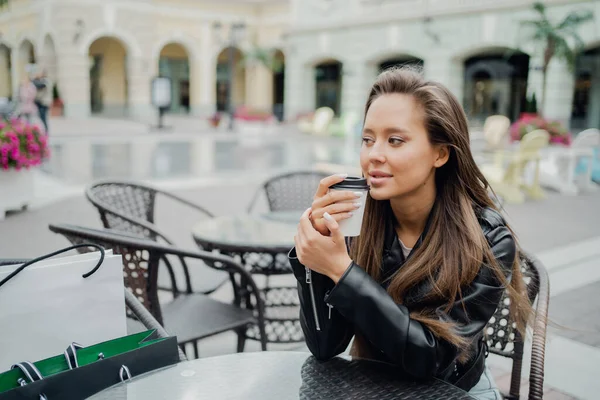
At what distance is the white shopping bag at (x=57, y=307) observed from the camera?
1299mm

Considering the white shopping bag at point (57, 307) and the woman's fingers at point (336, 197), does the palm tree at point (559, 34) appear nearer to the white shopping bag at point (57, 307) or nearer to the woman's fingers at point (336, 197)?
the woman's fingers at point (336, 197)

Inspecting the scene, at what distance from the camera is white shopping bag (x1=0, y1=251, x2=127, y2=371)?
1.30 m

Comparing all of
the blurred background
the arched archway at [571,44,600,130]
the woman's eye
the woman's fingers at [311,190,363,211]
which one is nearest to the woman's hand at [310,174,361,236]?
the woman's fingers at [311,190,363,211]

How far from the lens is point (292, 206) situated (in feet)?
14.3

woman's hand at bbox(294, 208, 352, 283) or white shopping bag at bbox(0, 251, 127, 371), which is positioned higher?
woman's hand at bbox(294, 208, 352, 283)

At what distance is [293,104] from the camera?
29.1 m

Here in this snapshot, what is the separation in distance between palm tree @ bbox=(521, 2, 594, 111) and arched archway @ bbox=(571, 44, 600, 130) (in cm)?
323

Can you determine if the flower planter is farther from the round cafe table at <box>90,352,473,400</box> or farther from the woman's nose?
the woman's nose

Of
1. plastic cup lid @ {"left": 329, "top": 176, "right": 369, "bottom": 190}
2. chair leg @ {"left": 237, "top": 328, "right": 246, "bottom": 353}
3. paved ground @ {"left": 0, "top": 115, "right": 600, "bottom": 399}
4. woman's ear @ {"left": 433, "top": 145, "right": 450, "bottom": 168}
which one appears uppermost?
woman's ear @ {"left": 433, "top": 145, "right": 450, "bottom": 168}

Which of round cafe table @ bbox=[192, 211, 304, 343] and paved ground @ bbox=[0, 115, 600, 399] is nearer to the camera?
round cafe table @ bbox=[192, 211, 304, 343]

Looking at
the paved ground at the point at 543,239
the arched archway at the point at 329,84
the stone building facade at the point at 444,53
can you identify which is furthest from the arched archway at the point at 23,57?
the paved ground at the point at 543,239

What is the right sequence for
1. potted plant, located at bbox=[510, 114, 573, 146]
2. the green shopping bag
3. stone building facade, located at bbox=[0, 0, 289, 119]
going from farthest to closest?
stone building facade, located at bbox=[0, 0, 289, 119], potted plant, located at bbox=[510, 114, 573, 146], the green shopping bag

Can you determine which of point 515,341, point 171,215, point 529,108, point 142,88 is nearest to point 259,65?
point 142,88

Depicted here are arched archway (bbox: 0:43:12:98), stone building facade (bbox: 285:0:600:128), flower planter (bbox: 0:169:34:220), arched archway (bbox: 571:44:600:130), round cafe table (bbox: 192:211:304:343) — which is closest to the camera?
round cafe table (bbox: 192:211:304:343)
